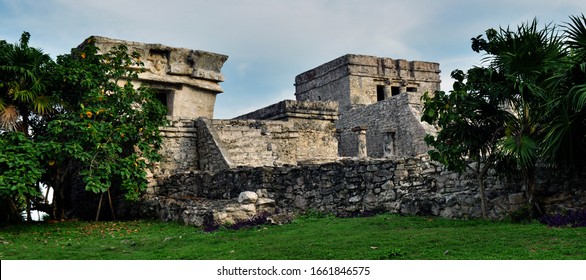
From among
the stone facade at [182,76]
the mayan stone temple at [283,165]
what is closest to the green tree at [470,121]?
the mayan stone temple at [283,165]

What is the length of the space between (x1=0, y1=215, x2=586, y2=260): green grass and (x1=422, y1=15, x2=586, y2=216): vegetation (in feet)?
3.12

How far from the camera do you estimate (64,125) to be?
1141 cm

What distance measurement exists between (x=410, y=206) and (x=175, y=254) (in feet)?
13.6

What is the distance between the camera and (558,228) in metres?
7.62

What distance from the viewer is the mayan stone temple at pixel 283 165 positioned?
9.99 meters

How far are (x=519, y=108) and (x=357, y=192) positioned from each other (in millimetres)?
2985

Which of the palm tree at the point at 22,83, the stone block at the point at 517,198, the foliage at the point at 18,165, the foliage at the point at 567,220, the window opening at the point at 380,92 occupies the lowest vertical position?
the foliage at the point at 567,220

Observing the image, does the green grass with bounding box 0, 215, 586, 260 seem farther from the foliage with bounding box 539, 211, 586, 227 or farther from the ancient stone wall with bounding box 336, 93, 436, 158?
the ancient stone wall with bounding box 336, 93, 436, 158

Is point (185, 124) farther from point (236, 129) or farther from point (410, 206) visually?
point (410, 206)

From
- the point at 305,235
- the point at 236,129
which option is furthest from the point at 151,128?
the point at 305,235

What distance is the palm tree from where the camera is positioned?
11070mm

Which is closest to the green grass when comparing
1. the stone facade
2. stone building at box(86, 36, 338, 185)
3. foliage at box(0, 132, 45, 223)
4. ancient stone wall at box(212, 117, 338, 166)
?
foliage at box(0, 132, 45, 223)

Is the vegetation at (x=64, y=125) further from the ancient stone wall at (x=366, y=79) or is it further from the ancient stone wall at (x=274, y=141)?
the ancient stone wall at (x=366, y=79)

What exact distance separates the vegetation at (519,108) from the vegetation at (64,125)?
18.3ft
